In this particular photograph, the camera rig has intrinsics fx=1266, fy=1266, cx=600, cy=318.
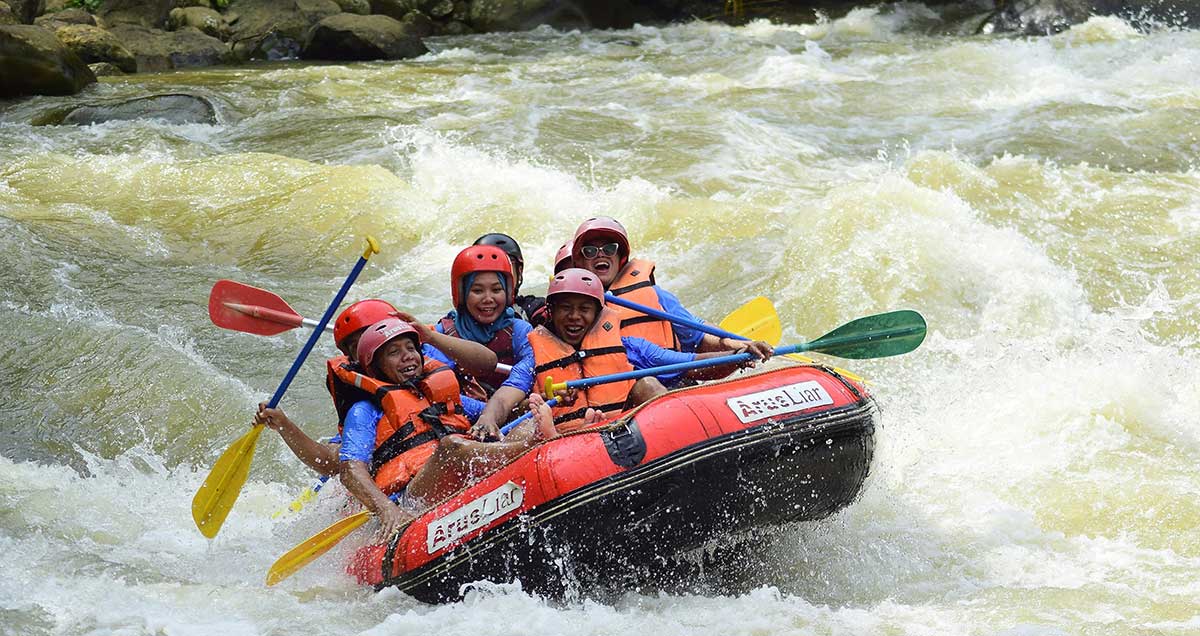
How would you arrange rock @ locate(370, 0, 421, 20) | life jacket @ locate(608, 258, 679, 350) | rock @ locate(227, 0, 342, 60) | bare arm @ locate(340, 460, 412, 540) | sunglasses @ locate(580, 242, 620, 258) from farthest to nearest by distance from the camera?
rock @ locate(370, 0, 421, 20), rock @ locate(227, 0, 342, 60), sunglasses @ locate(580, 242, 620, 258), life jacket @ locate(608, 258, 679, 350), bare arm @ locate(340, 460, 412, 540)

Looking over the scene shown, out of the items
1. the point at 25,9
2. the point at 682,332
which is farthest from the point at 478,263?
the point at 25,9

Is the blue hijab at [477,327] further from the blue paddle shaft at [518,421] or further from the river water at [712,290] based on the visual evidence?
the river water at [712,290]

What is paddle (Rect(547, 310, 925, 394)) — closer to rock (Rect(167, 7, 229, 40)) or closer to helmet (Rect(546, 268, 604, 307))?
helmet (Rect(546, 268, 604, 307))

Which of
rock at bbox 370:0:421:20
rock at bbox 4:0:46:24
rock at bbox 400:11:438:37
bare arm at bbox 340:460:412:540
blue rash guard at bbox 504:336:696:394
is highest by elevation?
blue rash guard at bbox 504:336:696:394

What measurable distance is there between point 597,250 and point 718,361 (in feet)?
2.59

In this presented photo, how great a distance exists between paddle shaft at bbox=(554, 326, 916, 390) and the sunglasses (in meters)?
0.63

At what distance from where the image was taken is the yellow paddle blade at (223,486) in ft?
15.0

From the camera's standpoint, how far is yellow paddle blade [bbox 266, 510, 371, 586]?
4336 millimetres

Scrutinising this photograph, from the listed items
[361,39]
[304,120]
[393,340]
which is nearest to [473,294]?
[393,340]

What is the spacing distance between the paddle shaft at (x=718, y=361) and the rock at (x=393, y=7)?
50.8 feet

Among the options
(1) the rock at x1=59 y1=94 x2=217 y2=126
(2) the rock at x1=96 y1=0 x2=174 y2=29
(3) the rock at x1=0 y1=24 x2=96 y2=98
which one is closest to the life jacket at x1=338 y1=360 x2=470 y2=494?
(1) the rock at x1=59 y1=94 x2=217 y2=126

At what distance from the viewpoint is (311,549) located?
4348mm

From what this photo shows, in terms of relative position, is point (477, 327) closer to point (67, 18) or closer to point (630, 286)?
point (630, 286)

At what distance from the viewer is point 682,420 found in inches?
153
